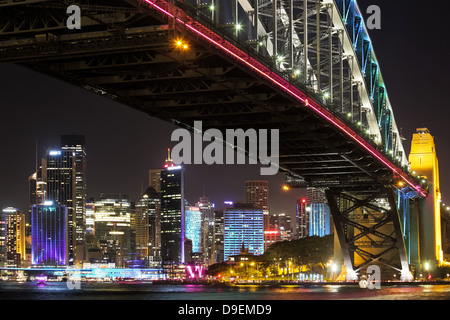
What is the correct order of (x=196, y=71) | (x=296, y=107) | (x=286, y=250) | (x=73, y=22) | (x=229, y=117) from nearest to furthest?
(x=73, y=22), (x=196, y=71), (x=296, y=107), (x=229, y=117), (x=286, y=250)

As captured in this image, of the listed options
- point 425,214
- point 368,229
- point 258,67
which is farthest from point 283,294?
point 425,214

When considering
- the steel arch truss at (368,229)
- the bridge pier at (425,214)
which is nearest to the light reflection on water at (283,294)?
the steel arch truss at (368,229)

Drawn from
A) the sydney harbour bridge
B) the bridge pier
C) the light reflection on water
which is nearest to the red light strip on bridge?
the sydney harbour bridge

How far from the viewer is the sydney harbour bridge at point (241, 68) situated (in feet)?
96.6

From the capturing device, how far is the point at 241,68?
33.5 metres

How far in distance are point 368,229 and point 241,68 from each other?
43.7 m

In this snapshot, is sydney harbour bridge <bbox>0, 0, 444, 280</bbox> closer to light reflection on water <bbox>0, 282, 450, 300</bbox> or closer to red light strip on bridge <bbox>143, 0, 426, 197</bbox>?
red light strip on bridge <bbox>143, 0, 426, 197</bbox>

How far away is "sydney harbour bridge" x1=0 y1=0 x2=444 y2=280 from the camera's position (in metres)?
29.5

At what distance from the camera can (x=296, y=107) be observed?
137 feet

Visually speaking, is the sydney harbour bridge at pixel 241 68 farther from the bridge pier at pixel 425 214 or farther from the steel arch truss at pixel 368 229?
the bridge pier at pixel 425 214

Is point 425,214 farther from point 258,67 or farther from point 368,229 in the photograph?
point 258,67
